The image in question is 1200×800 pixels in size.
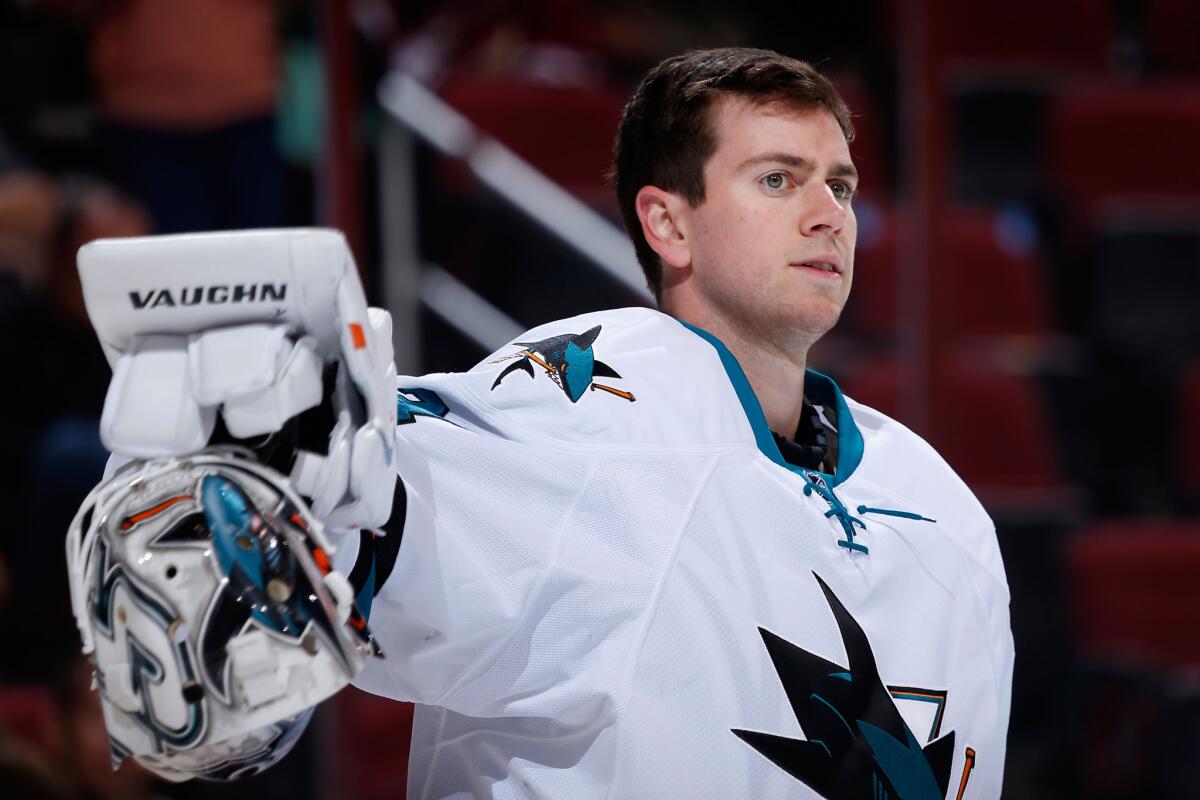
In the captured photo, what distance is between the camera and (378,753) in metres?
2.53

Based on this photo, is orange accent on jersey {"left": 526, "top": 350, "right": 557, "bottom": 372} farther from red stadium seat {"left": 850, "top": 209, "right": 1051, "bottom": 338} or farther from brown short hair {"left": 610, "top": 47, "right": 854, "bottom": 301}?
red stadium seat {"left": 850, "top": 209, "right": 1051, "bottom": 338}

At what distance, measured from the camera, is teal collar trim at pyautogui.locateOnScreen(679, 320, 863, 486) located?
1335 millimetres

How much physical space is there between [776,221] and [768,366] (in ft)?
0.47

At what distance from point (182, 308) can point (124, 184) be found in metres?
1.89

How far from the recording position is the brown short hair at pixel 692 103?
139cm

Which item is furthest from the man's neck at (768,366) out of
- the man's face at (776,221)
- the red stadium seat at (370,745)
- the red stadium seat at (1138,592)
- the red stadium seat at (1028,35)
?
the red stadium seat at (1028,35)

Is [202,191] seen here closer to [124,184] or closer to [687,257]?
[124,184]

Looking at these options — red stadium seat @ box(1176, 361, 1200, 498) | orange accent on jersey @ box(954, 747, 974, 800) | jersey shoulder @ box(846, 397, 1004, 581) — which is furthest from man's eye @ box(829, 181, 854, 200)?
red stadium seat @ box(1176, 361, 1200, 498)

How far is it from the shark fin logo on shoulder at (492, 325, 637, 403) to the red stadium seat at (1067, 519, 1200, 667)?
2.16 metres

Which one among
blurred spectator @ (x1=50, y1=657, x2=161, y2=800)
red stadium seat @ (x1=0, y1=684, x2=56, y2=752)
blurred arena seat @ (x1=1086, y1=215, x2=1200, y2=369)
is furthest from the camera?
blurred arena seat @ (x1=1086, y1=215, x2=1200, y2=369)

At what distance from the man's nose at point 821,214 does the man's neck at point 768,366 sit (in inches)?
4.4

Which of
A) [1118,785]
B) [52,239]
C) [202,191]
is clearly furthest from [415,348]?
[1118,785]

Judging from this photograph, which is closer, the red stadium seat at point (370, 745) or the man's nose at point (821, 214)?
the man's nose at point (821, 214)

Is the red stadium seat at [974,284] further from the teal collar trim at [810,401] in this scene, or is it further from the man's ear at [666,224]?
the man's ear at [666,224]
